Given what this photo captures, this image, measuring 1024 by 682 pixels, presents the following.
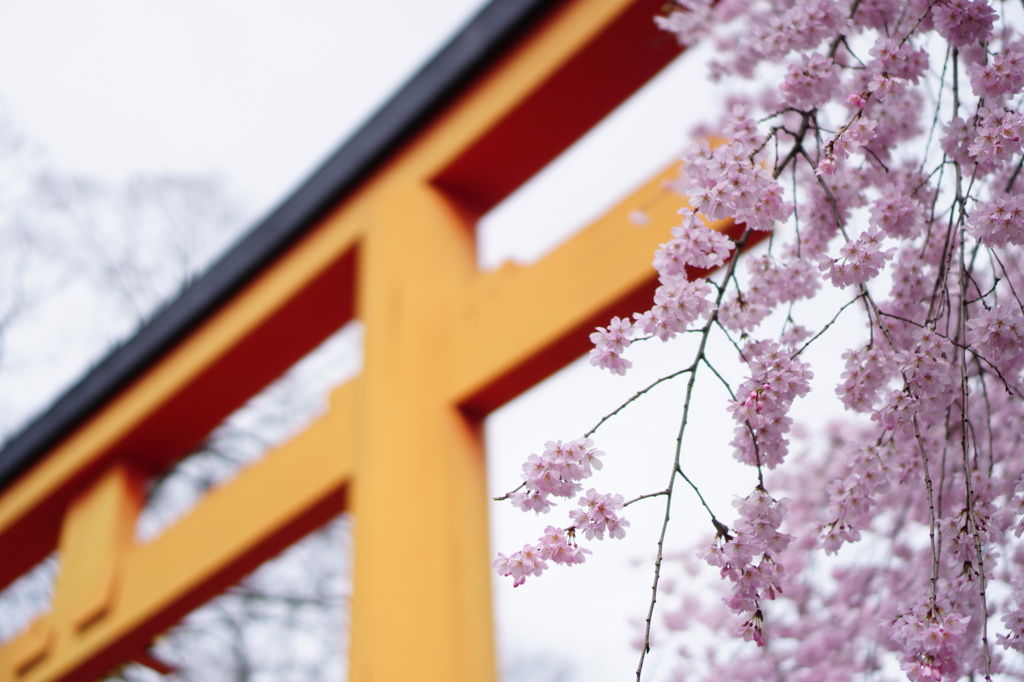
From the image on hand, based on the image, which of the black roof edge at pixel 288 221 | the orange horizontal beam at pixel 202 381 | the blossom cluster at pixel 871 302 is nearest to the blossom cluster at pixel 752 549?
the blossom cluster at pixel 871 302

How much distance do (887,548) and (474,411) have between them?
1.10 meters

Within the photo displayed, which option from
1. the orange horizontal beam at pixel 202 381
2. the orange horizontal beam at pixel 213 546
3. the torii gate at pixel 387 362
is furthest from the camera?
the orange horizontal beam at pixel 202 381

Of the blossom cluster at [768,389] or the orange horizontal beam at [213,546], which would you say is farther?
the orange horizontal beam at [213,546]

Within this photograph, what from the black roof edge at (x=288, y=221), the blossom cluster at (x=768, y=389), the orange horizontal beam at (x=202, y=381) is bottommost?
the blossom cluster at (x=768, y=389)

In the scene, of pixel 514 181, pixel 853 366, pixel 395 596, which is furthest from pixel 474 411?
pixel 853 366

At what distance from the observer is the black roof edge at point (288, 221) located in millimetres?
2639

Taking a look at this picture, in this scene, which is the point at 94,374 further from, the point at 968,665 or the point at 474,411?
the point at 968,665

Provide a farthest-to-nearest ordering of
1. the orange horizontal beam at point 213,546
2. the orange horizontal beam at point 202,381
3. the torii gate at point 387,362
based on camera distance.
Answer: the orange horizontal beam at point 202,381, the orange horizontal beam at point 213,546, the torii gate at point 387,362

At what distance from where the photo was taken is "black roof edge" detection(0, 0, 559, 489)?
264cm

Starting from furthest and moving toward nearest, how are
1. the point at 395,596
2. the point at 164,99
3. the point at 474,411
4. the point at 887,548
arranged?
the point at 164,99, the point at 474,411, the point at 887,548, the point at 395,596

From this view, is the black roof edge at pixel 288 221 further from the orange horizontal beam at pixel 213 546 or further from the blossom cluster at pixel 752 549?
the blossom cluster at pixel 752 549

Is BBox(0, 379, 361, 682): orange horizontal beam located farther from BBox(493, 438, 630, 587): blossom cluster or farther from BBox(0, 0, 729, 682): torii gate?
BBox(493, 438, 630, 587): blossom cluster

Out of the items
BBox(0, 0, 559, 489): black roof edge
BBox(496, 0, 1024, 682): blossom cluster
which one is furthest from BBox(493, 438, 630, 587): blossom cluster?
BBox(0, 0, 559, 489): black roof edge

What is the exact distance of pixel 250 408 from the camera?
16.0ft
